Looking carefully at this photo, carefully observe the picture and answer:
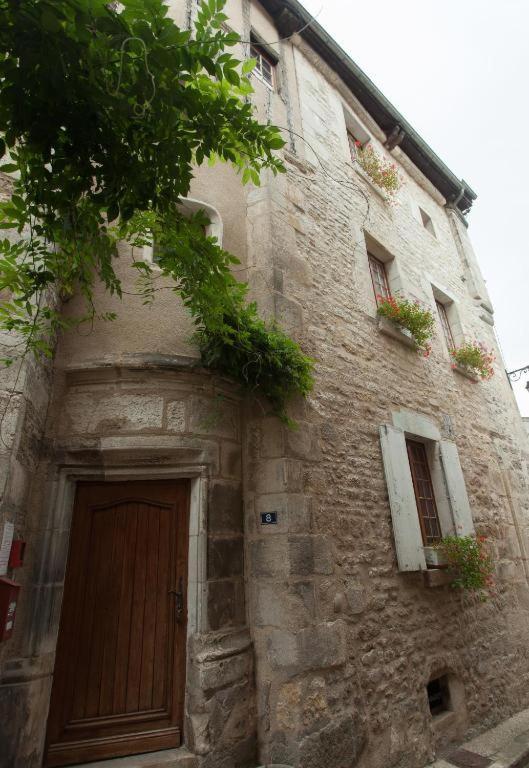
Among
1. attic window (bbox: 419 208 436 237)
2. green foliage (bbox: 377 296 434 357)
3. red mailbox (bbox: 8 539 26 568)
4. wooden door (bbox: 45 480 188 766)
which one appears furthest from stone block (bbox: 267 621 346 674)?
attic window (bbox: 419 208 436 237)

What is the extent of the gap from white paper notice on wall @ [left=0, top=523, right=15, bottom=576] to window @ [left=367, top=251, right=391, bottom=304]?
454 cm

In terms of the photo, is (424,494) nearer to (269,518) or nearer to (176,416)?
(269,518)

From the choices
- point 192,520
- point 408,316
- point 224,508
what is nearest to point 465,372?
point 408,316

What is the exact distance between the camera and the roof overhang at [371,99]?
6.22 m

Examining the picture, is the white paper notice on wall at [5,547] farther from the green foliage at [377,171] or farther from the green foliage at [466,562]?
the green foliage at [377,171]

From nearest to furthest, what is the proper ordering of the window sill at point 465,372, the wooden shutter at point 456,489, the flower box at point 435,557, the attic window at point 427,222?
the flower box at point 435,557, the wooden shutter at point 456,489, the window sill at point 465,372, the attic window at point 427,222

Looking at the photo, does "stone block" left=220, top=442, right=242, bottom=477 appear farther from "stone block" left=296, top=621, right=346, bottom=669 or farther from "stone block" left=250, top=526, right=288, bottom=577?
"stone block" left=296, top=621, right=346, bottom=669

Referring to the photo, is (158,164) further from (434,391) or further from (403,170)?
A: (403,170)

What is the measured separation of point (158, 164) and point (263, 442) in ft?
6.78

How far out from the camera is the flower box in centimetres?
394

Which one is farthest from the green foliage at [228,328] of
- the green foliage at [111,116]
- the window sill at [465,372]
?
the window sill at [465,372]

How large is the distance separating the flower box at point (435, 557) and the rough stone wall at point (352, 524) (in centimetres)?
24

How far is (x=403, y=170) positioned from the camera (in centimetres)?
768

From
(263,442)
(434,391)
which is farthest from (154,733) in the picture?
(434,391)
